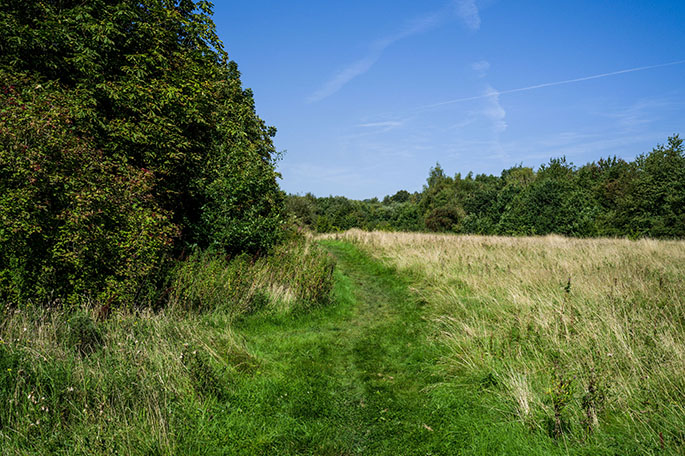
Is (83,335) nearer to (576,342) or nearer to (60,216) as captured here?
(60,216)

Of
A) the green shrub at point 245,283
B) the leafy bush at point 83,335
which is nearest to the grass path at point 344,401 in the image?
the green shrub at point 245,283

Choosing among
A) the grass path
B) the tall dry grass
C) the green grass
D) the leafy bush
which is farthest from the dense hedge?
the tall dry grass

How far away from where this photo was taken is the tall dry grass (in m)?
3.18

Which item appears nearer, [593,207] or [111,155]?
[111,155]

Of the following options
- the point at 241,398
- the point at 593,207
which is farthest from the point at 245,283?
the point at 593,207

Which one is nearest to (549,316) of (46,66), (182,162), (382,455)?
(382,455)

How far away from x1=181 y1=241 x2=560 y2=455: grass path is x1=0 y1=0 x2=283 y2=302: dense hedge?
3263 mm

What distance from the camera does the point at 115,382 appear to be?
3.49 meters

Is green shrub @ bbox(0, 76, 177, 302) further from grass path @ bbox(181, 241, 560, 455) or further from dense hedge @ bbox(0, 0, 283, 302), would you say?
grass path @ bbox(181, 241, 560, 455)

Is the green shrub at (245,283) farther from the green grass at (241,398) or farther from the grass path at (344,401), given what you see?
the green grass at (241,398)

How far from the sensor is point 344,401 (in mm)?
4379

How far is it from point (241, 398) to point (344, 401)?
4.64ft

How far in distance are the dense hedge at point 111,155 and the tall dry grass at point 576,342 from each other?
6261 millimetres

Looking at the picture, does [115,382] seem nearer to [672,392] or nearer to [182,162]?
[672,392]
